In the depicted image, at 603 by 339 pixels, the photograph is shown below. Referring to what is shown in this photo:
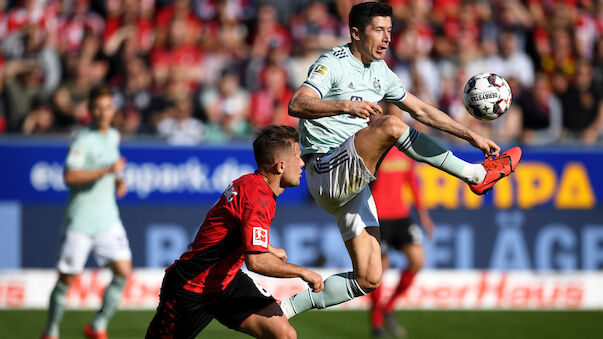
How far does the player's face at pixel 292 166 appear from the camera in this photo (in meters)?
5.92

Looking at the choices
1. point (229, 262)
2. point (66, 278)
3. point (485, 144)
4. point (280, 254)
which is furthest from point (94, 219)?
point (485, 144)

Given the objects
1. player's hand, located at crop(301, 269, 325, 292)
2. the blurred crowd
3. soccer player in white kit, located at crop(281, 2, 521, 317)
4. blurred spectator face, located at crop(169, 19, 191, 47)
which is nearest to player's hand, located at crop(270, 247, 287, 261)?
player's hand, located at crop(301, 269, 325, 292)

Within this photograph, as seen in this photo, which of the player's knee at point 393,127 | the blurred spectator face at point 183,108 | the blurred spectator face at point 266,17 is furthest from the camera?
the blurred spectator face at point 266,17

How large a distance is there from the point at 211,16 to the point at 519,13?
5.73 m

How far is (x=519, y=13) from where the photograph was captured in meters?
16.2

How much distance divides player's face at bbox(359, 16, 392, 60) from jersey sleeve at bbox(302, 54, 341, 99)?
29 cm

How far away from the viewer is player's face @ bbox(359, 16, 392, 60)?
22.3 feet

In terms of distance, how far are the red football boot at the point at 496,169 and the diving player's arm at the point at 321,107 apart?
1.04 metres

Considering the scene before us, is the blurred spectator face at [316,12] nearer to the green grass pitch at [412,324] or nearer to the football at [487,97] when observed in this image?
the green grass pitch at [412,324]

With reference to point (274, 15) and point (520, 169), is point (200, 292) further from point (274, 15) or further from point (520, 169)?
point (274, 15)

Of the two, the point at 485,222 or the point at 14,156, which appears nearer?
the point at 14,156

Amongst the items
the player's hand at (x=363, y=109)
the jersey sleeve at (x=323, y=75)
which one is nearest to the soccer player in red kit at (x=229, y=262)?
the player's hand at (x=363, y=109)

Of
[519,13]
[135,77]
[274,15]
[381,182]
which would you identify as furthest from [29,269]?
[519,13]

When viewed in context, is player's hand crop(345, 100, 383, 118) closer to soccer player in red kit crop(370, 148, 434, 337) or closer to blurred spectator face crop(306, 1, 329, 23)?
soccer player in red kit crop(370, 148, 434, 337)
